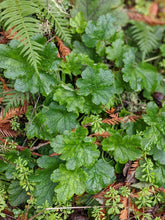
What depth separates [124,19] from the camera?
310 centimetres

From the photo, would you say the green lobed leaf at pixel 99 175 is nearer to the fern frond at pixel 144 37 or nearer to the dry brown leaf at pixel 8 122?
the dry brown leaf at pixel 8 122

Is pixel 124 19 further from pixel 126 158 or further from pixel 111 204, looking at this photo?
pixel 111 204

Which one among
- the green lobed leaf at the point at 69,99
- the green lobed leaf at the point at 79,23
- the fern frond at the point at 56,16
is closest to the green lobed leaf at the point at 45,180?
the green lobed leaf at the point at 69,99

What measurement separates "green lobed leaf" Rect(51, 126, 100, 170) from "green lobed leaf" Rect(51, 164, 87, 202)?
0.10 meters

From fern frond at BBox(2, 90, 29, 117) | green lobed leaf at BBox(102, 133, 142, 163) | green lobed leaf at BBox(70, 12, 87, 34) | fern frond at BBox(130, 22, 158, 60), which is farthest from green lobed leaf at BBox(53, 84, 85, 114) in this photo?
fern frond at BBox(130, 22, 158, 60)

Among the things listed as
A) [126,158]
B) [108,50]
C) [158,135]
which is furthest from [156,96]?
[126,158]

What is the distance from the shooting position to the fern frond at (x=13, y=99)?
2.22 metres

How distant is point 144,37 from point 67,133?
196cm

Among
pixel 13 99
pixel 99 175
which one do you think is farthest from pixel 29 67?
pixel 99 175

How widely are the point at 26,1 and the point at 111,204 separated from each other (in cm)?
231

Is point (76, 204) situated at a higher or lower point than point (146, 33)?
lower

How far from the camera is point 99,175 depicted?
7.16 ft

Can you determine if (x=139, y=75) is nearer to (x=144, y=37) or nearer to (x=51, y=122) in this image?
(x=144, y=37)

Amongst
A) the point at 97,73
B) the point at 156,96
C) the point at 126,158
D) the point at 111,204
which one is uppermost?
the point at 97,73
